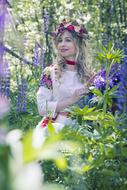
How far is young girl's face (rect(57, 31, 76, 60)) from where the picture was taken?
3.79 meters

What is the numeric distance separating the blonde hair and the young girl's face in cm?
3

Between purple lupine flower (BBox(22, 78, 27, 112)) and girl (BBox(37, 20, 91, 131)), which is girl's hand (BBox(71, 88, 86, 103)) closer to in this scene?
girl (BBox(37, 20, 91, 131))

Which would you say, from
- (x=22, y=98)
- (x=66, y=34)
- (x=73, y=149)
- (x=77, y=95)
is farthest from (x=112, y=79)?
(x=73, y=149)

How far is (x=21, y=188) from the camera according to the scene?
470 mm

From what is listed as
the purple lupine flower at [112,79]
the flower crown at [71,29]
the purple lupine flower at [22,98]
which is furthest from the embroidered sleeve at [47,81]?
the purple lupine flower at [112,79]

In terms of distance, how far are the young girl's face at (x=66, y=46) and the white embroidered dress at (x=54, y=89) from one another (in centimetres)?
13

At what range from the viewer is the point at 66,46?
379 cm

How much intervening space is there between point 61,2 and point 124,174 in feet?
25.7

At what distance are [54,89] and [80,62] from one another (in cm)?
30

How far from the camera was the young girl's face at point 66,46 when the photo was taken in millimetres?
3795

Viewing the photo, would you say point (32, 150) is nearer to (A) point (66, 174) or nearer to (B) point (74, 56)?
(A) point (66, 174)

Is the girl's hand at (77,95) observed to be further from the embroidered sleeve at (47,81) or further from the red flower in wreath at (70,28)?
the red flower in wreath at (70,28)

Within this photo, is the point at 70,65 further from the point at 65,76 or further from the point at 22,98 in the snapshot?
the point at 22,98

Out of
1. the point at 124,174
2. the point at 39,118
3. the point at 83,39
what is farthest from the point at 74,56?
the point at 124,174
